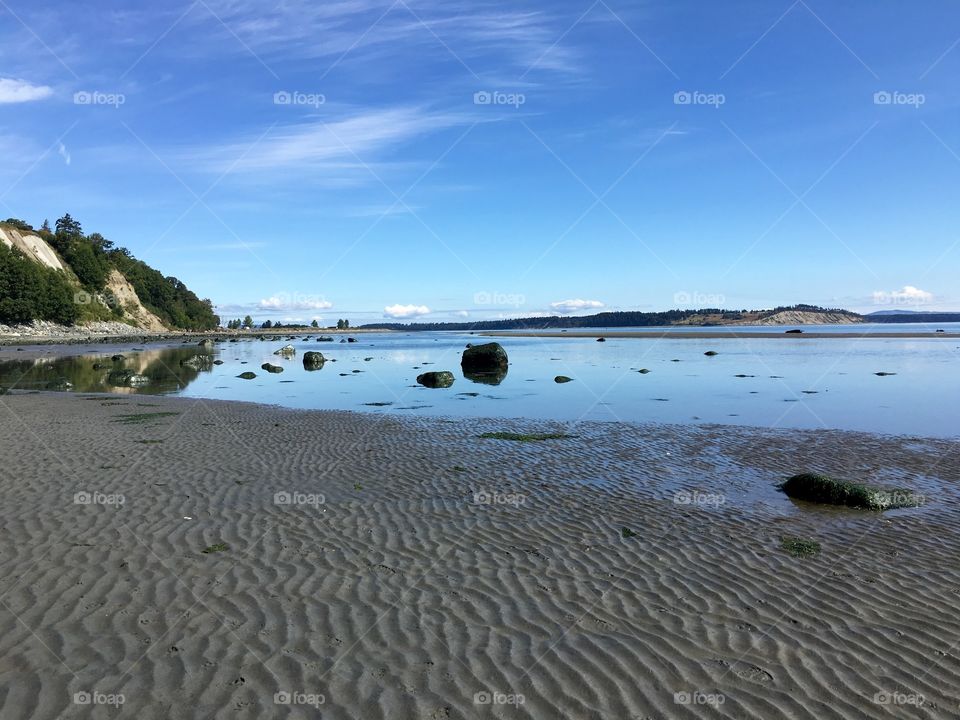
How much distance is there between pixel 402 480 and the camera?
14398mm

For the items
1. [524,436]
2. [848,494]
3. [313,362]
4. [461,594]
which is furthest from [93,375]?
[848,494]

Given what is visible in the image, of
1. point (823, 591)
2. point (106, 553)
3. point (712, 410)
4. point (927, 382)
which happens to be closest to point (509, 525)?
point (823, 591)

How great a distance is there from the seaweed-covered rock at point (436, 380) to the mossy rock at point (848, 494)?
83.9 ft

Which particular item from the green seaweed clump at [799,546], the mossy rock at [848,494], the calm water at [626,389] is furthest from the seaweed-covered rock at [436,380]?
the green seaweed clump at [799,546]

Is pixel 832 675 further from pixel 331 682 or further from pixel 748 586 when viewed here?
pixel 331 682

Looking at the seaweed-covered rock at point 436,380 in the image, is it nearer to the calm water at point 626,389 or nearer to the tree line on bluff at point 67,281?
the calm water at point 626,389

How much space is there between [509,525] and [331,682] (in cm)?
554

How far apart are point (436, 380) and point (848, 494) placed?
89.5ft

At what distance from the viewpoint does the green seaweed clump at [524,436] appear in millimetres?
19861

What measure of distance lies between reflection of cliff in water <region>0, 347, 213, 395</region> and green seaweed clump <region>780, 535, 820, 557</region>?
32.0 m

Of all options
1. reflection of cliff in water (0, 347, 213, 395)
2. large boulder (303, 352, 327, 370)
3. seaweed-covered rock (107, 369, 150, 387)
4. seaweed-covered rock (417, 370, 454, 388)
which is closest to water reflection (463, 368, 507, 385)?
seaweed-covered rock (417, 370, 454, 388)

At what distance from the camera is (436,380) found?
37844 millimetres

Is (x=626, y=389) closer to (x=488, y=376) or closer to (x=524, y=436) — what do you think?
(x=488, y=376)

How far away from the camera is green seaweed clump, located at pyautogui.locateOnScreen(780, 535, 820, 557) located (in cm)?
980
